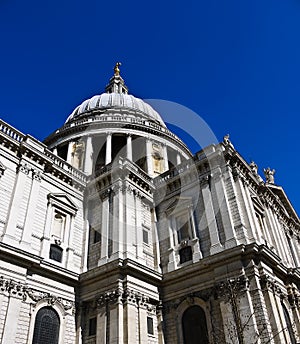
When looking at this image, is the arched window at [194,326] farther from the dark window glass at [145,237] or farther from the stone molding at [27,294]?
the stone molding at [27,294]

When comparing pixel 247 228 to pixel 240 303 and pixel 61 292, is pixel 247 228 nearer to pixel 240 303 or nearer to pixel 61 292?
pixel 240 303

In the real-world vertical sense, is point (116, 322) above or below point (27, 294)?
below

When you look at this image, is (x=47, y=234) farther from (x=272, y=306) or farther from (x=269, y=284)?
(x=272, y=306)

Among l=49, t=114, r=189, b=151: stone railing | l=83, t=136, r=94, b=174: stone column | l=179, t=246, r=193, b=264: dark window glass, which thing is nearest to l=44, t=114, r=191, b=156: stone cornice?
l=49, t=114, r=189, b=151: stone railing

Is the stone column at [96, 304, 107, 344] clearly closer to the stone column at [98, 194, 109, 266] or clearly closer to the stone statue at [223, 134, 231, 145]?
the stone column at [98, 194, 109, 266]

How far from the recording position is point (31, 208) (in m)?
20.8

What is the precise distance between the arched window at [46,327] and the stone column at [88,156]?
17932 mm

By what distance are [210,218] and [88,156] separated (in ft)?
62.6

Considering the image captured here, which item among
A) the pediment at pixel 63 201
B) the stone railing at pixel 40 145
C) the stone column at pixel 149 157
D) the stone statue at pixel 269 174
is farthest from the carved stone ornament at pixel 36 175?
the stone statue at pixel 269 174

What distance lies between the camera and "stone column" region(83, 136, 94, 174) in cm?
3528

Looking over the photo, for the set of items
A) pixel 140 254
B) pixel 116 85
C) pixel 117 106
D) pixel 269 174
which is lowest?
pixel 140 254

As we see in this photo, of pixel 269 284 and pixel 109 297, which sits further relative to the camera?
pixel 109 297

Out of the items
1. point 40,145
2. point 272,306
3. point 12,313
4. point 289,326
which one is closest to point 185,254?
point 272,306

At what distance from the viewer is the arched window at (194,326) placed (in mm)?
18672
